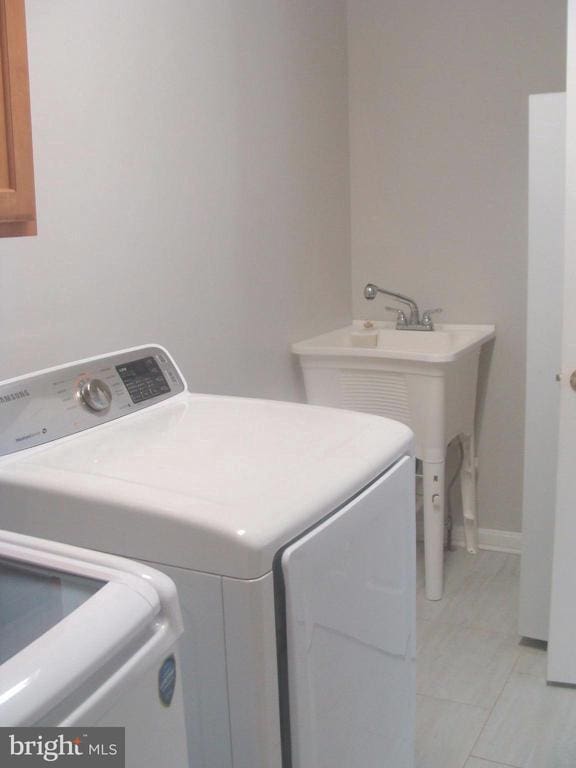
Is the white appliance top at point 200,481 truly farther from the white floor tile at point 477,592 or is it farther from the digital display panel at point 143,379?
the white floor tile at point 477,592

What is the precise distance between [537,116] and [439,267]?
98 centimetres

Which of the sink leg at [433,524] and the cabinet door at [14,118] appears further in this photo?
the sink leg at [433,524]

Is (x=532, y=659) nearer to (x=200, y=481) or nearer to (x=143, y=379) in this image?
(x=143, y=379)

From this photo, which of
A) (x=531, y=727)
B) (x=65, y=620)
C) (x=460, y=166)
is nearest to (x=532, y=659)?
(x=531, y=727)

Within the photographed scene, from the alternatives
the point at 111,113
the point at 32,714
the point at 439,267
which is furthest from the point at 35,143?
the point at 439,267

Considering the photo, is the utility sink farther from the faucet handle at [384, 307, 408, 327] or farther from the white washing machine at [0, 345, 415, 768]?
the white washing machine at [0, 345, 415, 768]

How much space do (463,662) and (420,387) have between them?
34.8 inches

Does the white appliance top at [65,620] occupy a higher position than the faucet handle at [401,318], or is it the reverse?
the faucet handle at [401,318]

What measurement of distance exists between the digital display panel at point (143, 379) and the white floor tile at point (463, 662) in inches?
48.4

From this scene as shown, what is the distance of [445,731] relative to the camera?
7.28ft

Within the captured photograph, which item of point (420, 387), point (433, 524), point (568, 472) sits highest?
point (420, 387)

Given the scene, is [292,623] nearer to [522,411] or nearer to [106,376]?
[106,376]

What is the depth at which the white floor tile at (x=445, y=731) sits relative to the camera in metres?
2.12
